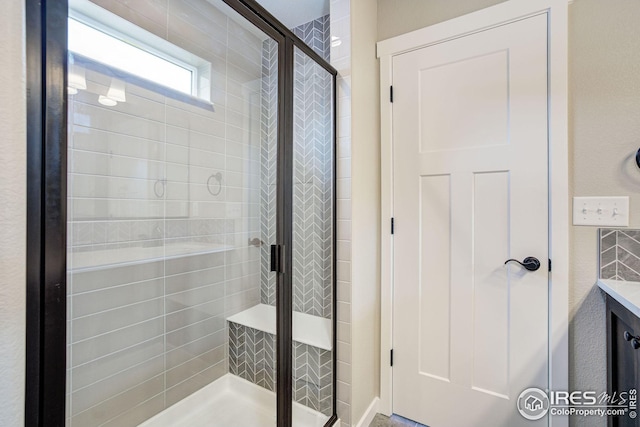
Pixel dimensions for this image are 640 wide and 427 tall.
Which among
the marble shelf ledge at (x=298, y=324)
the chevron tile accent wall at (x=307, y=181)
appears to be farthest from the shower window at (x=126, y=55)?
the marble shelf ledge at (x=298, y=324)

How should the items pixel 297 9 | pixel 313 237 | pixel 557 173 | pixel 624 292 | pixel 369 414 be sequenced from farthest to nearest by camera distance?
pixel 297 9
pixel 369 414
pixel 313 237
pixel 557 173
pixel 624 292

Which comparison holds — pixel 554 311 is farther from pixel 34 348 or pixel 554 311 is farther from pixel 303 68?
pixel 34 348

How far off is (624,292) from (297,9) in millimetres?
2339

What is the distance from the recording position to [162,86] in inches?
53.2

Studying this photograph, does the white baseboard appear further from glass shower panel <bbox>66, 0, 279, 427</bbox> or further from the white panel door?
glass shower panel <bbox>66, 0, 279, 427</bbox>

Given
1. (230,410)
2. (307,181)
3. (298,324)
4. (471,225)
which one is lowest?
(230,410)

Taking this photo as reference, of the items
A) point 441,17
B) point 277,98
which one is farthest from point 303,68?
point 441,17

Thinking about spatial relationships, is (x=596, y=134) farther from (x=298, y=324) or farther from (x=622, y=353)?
(x=298, y=324)

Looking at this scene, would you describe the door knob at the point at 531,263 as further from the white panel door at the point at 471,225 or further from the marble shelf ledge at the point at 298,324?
the marble shelf ledge at the point at 298,324

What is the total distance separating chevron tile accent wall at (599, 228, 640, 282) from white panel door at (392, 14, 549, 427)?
0.22 metres

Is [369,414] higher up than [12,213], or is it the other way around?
[12,213]

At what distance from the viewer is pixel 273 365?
1365mm

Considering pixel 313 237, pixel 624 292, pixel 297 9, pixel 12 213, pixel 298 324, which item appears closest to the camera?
pixel 12 213

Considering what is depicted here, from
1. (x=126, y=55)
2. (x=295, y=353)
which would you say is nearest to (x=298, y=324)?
(x=295, y=353)
